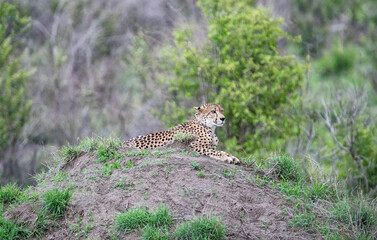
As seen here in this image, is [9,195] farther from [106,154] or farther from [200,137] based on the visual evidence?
[200,137]

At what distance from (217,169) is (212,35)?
683 centimetres

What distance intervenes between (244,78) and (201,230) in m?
7.89

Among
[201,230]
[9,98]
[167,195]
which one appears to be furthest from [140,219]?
[9,98]

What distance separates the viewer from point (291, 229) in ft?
20.7

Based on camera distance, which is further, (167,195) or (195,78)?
(195,78)

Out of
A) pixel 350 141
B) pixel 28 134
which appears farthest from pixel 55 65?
pixel 350 141

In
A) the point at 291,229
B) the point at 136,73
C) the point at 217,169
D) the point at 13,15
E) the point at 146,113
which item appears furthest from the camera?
the point at 136,73

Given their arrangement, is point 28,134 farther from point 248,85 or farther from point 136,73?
point 248,85

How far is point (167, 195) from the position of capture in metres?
6.61

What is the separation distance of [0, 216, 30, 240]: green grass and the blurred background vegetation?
203cm

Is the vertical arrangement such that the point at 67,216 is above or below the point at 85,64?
above

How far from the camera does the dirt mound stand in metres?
6.28

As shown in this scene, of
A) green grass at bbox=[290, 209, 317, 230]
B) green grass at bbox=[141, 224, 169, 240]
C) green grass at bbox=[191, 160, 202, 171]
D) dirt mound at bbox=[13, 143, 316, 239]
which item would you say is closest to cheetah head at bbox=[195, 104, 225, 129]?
dirt mound at bbox=[13, 143, 316, 239]

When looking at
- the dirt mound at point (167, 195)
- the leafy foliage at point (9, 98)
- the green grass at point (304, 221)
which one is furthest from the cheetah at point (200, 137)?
the leafy foliage at point (9, 98)
